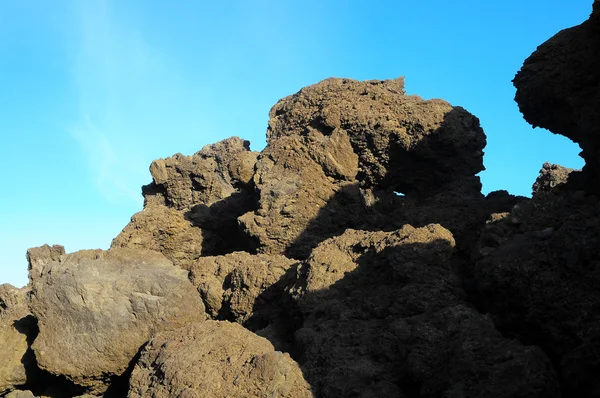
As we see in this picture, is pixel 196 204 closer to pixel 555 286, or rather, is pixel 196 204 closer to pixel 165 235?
pixel 165 235

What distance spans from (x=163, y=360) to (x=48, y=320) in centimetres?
212

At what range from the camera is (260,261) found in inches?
284

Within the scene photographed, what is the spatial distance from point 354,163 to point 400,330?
3725 mm

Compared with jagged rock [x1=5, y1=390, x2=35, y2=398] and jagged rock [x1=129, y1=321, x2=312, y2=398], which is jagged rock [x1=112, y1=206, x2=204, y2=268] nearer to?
jagged rock [x1=5, y1=390, x2=35, y2=398]

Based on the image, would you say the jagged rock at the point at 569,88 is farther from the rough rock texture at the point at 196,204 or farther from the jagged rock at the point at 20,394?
the jagged rock at the point at 20,394

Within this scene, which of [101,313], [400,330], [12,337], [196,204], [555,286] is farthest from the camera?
[196,204]

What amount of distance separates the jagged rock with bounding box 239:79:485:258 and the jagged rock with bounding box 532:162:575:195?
1.22 m

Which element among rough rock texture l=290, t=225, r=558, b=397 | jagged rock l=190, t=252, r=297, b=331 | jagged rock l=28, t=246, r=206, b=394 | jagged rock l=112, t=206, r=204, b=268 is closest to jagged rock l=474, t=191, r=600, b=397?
rough rock texture l=290, t=225, r=558, b=397

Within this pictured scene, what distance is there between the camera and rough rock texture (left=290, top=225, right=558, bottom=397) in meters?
4.40

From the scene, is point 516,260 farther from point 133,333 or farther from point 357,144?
point 133,333

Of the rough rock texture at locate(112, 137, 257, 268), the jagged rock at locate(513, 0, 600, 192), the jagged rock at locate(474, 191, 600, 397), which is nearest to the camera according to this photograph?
the jagged rock at locate(474, 191, 600, 397)

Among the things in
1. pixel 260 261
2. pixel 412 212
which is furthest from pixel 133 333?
pixel 412 212

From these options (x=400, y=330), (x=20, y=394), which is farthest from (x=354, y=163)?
(x=20, y=394)

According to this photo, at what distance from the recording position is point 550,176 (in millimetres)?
8656
